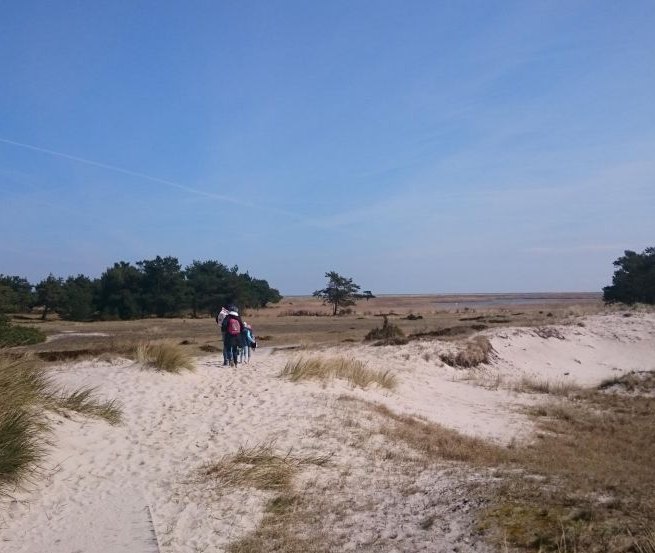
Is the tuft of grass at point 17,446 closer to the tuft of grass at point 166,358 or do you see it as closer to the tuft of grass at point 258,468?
the tuft of grass at point 258,468

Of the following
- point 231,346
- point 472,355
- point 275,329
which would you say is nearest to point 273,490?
point 231,346

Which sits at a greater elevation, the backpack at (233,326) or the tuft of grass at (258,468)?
the backpack at (233,326)

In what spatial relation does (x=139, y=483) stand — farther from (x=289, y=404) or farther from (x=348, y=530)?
(x=289, y=404)

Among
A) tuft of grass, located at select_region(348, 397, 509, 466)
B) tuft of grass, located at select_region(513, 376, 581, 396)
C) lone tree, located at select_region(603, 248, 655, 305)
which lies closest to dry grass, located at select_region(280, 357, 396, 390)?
tuft of grass, located at select_region(348, 397, 509, 466)

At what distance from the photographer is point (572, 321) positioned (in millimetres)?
32094

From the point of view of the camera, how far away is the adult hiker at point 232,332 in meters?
17.3

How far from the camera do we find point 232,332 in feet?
57.0

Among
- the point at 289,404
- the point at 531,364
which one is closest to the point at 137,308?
the point at 531,364

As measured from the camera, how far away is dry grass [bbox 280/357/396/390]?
50.3 feet

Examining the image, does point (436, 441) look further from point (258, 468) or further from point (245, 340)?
point (245, 340)

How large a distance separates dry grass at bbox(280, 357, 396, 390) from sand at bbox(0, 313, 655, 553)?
33 centimetres

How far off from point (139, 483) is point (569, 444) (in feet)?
25.2

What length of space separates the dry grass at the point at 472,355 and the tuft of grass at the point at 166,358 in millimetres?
10772

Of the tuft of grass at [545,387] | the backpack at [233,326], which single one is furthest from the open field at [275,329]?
the tuft of grass at [545,387]
